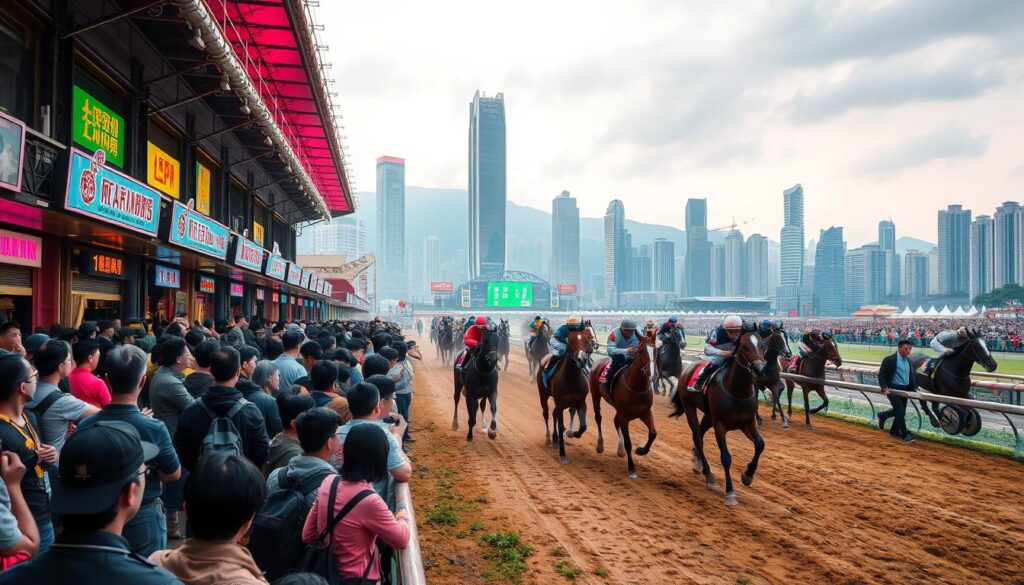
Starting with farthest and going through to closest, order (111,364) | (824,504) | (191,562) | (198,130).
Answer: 1. (198,130)
2. (824,504)
3. (111,364)
4. (191,562)

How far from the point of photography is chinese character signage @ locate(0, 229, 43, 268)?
877 cm

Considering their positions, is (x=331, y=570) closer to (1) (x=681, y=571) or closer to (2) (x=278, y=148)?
(1) (x=681, y=571)

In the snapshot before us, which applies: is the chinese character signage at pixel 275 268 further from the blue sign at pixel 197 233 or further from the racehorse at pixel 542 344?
the racehorse at pixel 542 344

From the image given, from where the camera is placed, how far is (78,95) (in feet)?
37.4

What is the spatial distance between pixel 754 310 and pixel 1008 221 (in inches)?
2544

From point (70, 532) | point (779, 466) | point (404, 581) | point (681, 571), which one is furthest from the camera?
point (779, 466)

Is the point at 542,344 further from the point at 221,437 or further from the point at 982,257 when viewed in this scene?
the point at 982,257


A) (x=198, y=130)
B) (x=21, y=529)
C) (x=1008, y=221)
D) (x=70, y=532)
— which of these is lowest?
(x=21, y=529)

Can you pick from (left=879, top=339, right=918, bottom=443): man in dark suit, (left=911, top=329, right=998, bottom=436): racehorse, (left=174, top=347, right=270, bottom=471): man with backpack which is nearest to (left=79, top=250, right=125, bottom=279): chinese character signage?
(left=174, top=347, right=270, bottom=471): man with backpack

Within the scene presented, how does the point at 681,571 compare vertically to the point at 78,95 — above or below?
below

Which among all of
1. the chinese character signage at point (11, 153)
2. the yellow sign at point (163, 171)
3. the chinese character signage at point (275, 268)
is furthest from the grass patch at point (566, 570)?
the chinese character signage at point (275, 268)

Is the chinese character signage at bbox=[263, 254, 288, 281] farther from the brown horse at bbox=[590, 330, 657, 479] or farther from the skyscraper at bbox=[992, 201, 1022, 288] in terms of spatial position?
the skyscraper at bbox=[992, 201, 1022, 288]

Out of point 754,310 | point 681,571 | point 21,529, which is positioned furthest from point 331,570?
point 754,310

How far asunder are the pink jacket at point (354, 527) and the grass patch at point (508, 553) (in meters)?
2.66
